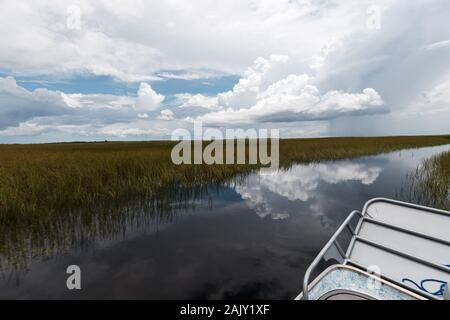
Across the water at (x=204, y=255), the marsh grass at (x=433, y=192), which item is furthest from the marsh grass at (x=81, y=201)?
the marsh grass at (x=433, y=192)

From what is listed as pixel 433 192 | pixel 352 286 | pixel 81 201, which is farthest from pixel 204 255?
pixel 433 192

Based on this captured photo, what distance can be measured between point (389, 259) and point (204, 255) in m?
3.52

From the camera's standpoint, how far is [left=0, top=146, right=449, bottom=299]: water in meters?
3.83

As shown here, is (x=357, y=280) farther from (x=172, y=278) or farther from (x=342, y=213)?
(x=342, y=213)

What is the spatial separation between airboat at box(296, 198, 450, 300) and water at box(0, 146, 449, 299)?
3.23 ft

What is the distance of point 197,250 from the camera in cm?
524

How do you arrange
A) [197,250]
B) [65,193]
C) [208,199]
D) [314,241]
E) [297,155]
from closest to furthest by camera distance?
[197,250], [314,241], [65,193], [208,199], [297,155]

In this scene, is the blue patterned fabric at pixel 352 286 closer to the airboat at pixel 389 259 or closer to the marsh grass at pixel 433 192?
the airboat at pixel 389 259

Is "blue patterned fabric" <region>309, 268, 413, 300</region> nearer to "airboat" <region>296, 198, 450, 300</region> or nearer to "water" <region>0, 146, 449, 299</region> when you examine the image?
"airboat" <region>296, 198, 450, 300</region>

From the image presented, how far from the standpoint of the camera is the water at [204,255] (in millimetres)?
3826

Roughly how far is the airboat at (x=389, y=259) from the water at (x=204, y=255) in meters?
0.98

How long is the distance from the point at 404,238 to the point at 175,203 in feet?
21.7
